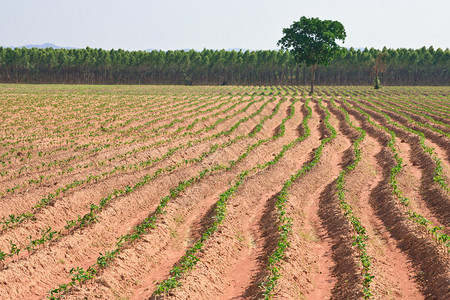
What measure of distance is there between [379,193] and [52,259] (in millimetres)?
12294

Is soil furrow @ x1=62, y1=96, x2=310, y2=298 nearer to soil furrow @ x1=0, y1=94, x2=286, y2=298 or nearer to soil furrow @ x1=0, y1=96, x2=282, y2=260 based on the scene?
soil furrow @ x1=0, y1=94, x2=286, y2=298

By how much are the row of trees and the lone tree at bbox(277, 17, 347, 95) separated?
207ft

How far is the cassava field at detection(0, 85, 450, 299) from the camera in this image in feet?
34.5

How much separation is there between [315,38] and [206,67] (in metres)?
76.4

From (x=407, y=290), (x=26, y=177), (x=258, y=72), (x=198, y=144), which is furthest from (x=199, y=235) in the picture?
(x=258, y=72)

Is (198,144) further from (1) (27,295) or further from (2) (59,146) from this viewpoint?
(1) (27,295)

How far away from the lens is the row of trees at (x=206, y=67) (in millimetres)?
135375

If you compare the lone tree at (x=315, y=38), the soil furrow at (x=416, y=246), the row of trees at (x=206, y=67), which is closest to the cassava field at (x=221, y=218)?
the soil furrow at (x=416, y=246)

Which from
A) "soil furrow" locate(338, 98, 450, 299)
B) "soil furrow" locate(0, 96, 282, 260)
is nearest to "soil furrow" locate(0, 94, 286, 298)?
"soil furrow" locate(0, 96, 282, 260)

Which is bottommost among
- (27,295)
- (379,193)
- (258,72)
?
(27,295)

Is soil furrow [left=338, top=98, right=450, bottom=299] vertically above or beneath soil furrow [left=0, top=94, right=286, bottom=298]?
above

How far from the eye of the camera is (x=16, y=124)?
1358 inches

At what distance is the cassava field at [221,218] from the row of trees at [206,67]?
377 ft

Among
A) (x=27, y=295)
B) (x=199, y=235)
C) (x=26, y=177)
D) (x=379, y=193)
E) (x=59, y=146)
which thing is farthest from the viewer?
(x=59, y=146)
